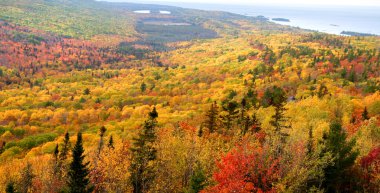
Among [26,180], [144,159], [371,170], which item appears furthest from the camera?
[26,180]

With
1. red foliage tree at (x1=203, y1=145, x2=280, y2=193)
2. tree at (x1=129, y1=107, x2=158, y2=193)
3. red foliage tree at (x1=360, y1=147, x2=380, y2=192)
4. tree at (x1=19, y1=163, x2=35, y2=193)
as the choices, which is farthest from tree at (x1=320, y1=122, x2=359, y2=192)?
tree at (x1=19, y1=163, x2=35, y2=193)

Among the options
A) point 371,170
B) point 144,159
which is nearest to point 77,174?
point 144,159

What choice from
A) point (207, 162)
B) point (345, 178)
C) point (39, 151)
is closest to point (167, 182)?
point (207, 162)

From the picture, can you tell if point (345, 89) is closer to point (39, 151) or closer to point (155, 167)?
point (155, 167)

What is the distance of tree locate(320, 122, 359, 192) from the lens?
42.4 metres

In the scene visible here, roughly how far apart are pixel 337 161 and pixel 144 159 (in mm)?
26223

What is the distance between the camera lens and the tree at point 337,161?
42.4 m

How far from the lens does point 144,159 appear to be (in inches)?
2068

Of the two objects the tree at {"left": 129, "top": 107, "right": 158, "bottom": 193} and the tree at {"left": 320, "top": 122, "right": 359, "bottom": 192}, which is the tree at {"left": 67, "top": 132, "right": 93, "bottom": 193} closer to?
the tree at {"left": 129, "top": 107, "right": 158, "bottom": 193}

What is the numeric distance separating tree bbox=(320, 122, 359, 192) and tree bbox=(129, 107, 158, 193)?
24.0m

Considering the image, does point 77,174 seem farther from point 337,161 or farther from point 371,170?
point 371,170

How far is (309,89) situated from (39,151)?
4041 inches

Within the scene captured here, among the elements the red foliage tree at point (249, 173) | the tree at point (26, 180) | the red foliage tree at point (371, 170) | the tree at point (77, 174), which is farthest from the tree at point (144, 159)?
the red foliage tree at point (371, 170)

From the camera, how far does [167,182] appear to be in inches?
2167
